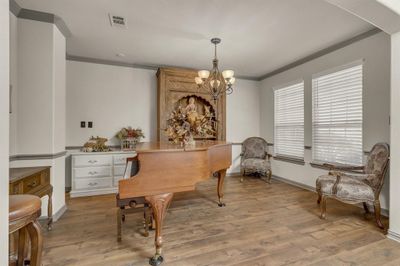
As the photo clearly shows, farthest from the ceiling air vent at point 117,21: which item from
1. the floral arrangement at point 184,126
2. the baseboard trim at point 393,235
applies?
the baseboard trim at point 393,235

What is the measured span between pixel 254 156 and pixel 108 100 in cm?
366

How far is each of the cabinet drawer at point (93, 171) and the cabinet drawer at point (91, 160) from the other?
0.25 feet

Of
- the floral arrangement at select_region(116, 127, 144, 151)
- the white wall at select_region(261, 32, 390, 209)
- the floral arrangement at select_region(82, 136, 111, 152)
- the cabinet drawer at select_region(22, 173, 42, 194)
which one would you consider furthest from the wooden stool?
the white wall at select_region(261, 32, 390, 209)

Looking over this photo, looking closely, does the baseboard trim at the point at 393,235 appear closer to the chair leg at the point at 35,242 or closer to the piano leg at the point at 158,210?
the piano leg at the point at 158,210

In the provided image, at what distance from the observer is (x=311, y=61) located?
3904mm

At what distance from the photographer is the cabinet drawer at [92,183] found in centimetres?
357

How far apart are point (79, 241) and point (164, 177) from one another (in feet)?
4.42

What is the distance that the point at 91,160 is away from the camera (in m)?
3.62

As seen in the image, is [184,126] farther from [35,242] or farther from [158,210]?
[35,242]

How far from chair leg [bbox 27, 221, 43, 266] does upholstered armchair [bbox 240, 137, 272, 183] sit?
13.3 feet

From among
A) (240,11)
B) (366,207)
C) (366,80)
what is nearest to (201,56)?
(240,11)

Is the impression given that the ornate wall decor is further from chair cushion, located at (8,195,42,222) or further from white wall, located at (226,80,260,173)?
chair cushion, located at (8,195,42,222)

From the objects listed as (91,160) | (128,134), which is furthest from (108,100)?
(91,160)

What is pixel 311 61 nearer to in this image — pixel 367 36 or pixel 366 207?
pixel 367 36
